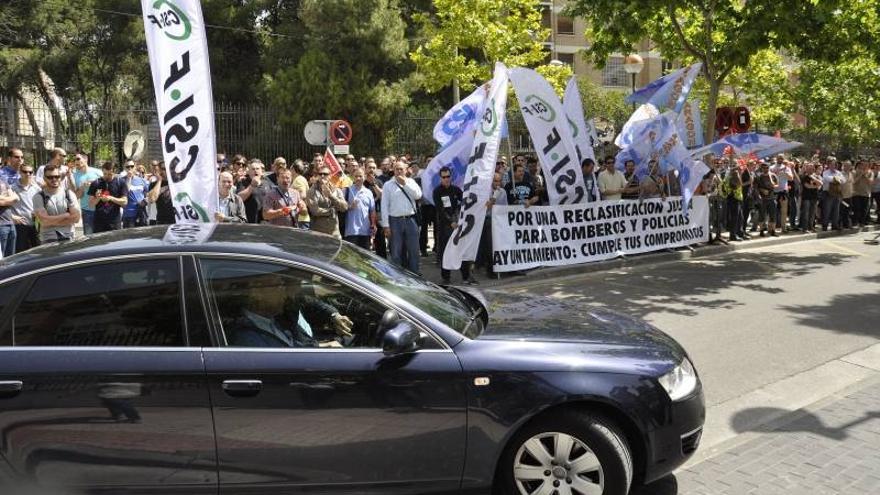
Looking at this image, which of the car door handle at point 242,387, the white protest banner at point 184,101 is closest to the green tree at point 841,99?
the white protest banner at point 184,101

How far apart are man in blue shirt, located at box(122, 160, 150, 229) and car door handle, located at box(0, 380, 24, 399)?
25.9 feet

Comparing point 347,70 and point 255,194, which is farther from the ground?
point 347,70

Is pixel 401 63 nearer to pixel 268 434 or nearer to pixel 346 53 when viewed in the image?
pixel 346 53

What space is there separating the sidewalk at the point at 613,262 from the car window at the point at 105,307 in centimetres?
763

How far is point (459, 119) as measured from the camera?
12.1 metres

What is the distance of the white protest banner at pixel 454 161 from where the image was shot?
11.5 meters

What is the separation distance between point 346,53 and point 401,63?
233cm

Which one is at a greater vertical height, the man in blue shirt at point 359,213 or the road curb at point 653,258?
the man in blue shirt at point 359,213

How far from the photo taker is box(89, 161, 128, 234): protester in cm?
983

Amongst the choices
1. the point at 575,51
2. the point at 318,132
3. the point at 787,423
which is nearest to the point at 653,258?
the point at 318,132

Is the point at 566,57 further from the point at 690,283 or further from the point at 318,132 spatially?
the point at 690,283

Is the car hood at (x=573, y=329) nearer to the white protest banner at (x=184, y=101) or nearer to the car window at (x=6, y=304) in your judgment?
the car window at (x=6, y=304)

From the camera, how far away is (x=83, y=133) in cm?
1942

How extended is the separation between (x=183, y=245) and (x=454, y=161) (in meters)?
8.32
